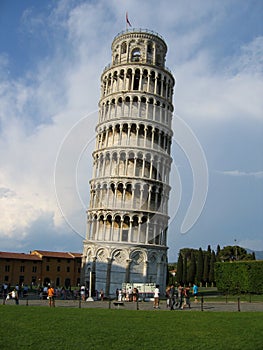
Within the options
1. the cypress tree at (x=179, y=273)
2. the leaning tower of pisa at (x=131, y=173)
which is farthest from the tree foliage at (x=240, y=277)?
the cypress tree at (x=179, y=273)

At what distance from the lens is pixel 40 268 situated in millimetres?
81625

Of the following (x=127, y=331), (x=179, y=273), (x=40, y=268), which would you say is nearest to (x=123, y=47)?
(x=179, y=273)

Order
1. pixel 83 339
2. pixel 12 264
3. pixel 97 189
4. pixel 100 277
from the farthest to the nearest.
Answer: pixel 12 264, pixel 97 189, pixel 100 277, pixel 83 339

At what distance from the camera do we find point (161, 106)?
5284cm

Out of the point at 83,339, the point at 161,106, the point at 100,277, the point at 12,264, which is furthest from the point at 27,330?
the point at 12,264

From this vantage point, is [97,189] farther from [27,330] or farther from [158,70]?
[27,330]

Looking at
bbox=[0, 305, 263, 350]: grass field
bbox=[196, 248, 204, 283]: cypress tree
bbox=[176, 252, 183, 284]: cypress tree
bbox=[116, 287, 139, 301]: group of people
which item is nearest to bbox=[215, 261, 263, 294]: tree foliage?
bbox=[116, 287, 139, 301]: group of people

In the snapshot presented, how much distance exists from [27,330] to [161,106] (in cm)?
4119

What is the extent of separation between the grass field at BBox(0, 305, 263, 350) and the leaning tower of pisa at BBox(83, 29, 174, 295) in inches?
1054

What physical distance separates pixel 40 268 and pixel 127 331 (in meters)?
69.8

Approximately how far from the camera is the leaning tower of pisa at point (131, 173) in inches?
1858

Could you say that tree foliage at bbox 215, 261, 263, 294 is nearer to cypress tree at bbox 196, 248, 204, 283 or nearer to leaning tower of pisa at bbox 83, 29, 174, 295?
leaning tower of pisa at bbox 83, 29, 174, 295

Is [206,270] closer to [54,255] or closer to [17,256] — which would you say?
[54,255]

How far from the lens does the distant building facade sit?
Result: 78.1 meters
